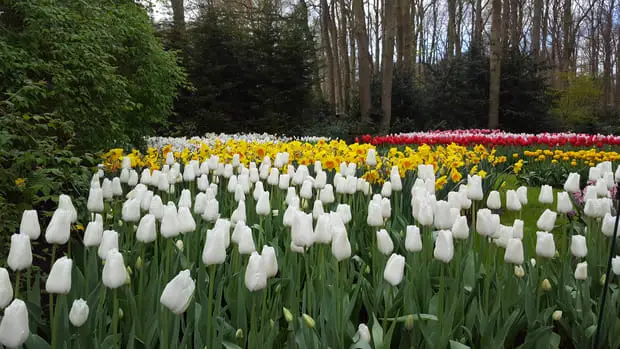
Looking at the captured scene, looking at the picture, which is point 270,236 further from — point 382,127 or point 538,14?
point 538,14

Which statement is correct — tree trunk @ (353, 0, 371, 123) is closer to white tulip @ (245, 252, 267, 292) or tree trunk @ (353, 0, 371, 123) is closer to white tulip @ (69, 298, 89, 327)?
white tulip @ (245, 252, 267, 292)

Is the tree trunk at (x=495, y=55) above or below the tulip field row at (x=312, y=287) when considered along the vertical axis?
above

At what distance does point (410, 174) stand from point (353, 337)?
2.53m

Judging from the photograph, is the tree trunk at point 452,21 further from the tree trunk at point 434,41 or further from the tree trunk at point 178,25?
the tree trunk at point 178,25

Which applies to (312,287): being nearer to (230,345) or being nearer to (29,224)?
(230,345)

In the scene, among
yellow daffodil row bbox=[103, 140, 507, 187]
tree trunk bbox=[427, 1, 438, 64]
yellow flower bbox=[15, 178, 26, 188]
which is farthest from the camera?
tree trunk bbox=[427, 1, 438, 64]

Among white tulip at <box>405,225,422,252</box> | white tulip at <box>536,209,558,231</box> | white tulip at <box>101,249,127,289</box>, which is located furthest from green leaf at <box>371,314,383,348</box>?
white tulip at <box>536,209,558,231</box>

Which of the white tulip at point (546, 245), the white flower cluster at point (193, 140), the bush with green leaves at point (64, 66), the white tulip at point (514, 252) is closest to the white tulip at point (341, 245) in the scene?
the white tulip at point (514, 252)

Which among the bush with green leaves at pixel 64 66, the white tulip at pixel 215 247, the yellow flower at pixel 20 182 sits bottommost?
the white tulip at pixel 215 247

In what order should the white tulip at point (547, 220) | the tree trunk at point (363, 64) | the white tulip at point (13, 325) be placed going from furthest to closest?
the tree trunk at point (363, 64)
the white tulip at point (547, 220)
the white tulip at point (13, 325)

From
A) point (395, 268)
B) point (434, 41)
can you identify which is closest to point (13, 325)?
point (395, 268)

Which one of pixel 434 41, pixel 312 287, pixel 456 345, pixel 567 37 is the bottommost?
pixel 456 345

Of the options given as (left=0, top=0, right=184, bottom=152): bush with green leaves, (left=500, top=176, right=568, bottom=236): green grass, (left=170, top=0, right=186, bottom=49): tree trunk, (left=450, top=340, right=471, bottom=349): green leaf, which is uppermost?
(left=170, top=0, right=186, bottom=49): tree trunk

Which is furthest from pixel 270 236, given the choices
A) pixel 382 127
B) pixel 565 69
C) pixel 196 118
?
pixel 565 69
